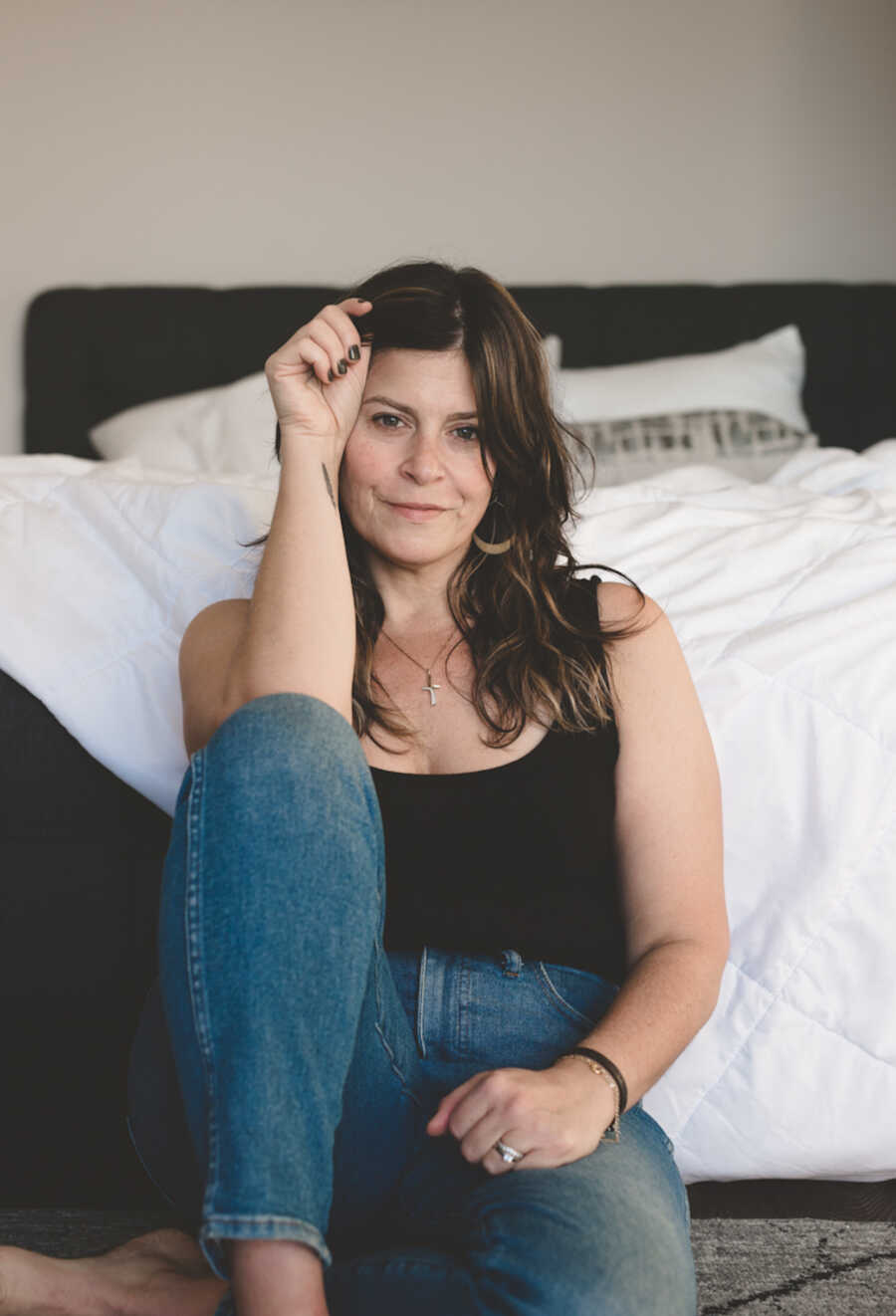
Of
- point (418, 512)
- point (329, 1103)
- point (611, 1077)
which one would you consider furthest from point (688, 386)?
point (329, 1103)

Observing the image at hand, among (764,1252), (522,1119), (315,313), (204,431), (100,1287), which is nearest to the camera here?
(522,1119)

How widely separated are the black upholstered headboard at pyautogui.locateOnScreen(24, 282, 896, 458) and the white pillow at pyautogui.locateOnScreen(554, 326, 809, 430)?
6.5 inches

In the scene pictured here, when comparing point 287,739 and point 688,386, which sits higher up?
point 688,386

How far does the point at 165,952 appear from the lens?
0.89 metres

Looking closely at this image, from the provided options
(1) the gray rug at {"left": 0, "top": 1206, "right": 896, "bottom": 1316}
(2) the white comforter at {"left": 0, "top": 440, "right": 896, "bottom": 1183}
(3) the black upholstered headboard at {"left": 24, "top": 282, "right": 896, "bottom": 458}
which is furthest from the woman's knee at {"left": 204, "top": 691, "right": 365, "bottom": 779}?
(3) the black upholstered headboard at {"left": 24, "top": 282, "right": 896, "bottom": 458}

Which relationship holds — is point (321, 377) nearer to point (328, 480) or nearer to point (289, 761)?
point (328, 480)

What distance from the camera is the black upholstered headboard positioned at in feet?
9.93

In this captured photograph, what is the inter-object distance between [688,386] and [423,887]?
2.00 m

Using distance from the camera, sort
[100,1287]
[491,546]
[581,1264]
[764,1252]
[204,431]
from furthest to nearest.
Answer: [204,431], [491,546], [764,1252], [100,1287], [581,1264]

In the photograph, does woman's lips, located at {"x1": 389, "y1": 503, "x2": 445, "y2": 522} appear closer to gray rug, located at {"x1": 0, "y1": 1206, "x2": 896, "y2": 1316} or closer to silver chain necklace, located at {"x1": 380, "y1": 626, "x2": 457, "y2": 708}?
silver chain necklace, located at {"x1": 380, "y1": 626, "x2": 457, "y2": 708}

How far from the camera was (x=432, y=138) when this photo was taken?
3207 mm

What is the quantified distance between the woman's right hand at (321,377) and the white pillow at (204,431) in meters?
1.37

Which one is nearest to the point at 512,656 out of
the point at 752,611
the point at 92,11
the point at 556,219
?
the point at 752,611

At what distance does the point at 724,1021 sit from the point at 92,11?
9.74ft
